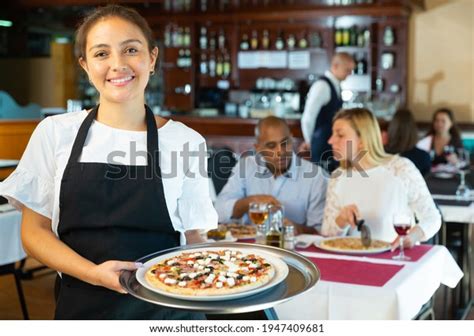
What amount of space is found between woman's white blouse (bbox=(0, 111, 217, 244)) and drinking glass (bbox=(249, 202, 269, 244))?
34.1 inches

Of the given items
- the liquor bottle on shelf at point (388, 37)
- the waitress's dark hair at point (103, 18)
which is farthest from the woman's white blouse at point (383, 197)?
the liquor bottle on shelf at point (388, 37)

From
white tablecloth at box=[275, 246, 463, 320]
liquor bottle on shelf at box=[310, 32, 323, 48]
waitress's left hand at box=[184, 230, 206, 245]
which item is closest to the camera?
waitress's left hand at box=[184, 230, 206, 245]

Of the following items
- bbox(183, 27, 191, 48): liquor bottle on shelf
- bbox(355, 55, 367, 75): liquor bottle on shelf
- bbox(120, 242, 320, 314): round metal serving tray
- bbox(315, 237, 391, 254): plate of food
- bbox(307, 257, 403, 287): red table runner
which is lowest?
bbox(307, 257, 403, 287): red table runner

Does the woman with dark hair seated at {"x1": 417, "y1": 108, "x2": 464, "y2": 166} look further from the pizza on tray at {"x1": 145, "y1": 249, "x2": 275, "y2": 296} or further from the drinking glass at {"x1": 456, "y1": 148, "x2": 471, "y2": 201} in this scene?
the pizza on tray at {"x1": 145, "y1": 249, "x2": 275, "y2": 296}

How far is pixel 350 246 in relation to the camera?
2199mm

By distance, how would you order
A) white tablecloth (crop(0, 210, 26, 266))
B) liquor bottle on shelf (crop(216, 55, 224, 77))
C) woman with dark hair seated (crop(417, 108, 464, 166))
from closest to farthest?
white tablecloth (crop(0, 210, 26, 266)), woman with dark hair seated (crop(417, 108, 464, 166)), liquor bottle on shelf (crop(216, 55, 224, 77))

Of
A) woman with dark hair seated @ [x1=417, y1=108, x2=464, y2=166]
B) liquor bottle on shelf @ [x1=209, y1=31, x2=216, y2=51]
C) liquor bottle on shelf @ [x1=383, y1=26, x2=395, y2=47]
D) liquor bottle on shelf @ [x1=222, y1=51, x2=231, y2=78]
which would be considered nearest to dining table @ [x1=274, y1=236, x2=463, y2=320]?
woman with dark hair seated @ [x1=417, y1=108, x2=464, y2=166]

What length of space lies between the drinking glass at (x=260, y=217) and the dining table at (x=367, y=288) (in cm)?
20

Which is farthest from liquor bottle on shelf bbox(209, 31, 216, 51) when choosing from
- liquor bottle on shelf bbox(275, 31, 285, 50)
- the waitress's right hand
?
the waitress's right hand

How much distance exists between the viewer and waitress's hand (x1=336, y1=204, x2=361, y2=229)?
7.84 feet

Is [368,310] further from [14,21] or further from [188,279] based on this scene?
[14,21]

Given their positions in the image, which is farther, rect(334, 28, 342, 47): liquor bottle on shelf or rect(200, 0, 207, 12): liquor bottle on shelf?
rect(200, 0, 207, 12): liquor bottle on shelf

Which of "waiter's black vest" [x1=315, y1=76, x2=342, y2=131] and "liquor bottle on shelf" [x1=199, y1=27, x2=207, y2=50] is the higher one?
"liquor bottle on shelf" [x1=199, y1=27, x2=207, y2=50]

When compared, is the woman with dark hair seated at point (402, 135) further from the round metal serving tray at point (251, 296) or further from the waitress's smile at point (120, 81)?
the waitress's smile at point (120, 81)
